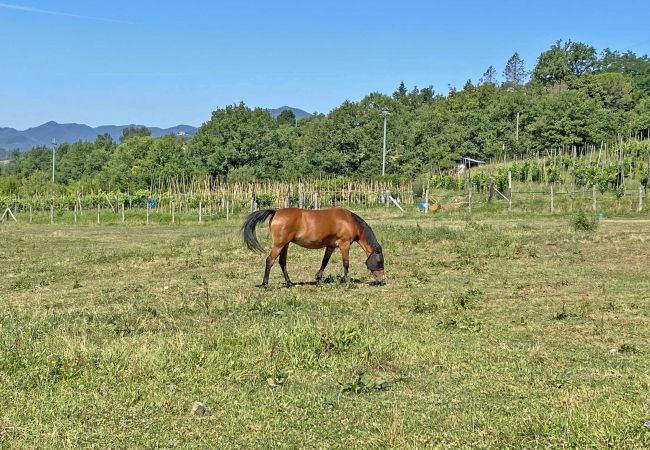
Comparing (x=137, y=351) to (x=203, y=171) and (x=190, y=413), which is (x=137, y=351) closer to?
(x=190, y=413)

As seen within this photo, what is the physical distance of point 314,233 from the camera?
14.4 metres

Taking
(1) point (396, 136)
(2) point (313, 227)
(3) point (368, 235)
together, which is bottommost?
(3) point (368, 235)

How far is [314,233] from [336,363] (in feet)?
22.9

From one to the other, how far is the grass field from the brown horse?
61cm

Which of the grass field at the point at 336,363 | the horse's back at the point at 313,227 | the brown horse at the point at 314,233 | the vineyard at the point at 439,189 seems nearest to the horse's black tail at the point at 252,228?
the brown horse at the point at 314,233

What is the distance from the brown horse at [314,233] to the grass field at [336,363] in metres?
0.61

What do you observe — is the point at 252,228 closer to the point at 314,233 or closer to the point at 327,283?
the point at 314,233

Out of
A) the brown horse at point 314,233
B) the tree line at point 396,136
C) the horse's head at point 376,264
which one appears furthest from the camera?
the tree line at point 396,136

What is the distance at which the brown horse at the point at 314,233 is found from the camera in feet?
45.6

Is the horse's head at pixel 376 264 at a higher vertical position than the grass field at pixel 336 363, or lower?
higher

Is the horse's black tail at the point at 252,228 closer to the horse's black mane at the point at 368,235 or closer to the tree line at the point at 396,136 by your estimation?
the horse's black mane at the point at 368,235

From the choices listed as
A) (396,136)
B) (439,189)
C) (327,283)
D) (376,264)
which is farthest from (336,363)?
(396,136)

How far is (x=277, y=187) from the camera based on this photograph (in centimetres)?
5300

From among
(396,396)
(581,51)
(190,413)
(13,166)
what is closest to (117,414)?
(190,413)
